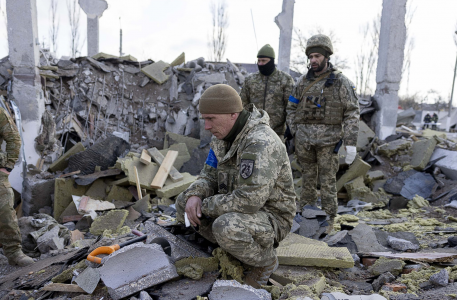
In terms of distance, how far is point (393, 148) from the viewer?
7.18 metres

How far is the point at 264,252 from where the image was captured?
244 centimetres

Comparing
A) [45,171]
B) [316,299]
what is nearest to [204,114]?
[316,299]

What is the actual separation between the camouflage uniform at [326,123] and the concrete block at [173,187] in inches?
89.8

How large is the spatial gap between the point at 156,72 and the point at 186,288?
702 cm

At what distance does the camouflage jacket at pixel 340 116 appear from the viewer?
159 inches

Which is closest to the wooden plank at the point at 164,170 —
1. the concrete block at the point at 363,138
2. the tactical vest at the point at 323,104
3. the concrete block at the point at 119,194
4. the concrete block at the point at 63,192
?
the concrete block at the point at 119,194

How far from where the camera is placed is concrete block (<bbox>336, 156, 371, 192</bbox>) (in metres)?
6.19

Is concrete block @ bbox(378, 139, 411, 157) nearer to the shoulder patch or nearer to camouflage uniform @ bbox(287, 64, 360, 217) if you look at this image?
camouflage uniform @ bbox(287, 64, 360, 217)

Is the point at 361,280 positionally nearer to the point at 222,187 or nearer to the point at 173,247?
the point at 222,187

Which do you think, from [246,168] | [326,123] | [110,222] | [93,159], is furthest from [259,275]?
[93,159]

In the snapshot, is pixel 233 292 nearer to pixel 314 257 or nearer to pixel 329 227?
pixel 314 257

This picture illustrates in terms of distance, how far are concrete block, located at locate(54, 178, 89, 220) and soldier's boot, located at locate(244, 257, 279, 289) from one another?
160 inches

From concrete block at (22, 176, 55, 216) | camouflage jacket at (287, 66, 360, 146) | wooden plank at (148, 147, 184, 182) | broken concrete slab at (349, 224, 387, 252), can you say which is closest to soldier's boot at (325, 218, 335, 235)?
broken concrete slab at (349, 224, 387, 252)

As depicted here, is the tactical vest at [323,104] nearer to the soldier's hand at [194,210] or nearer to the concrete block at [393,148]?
Result: the soldier's hand at [194,210]
